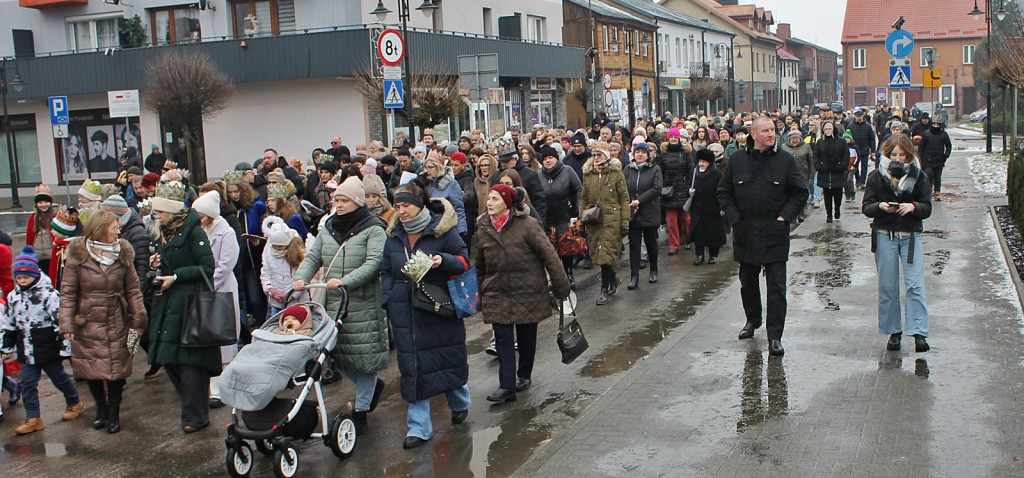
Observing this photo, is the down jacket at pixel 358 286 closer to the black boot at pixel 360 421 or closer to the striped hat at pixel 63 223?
the black boot at pixel 360 421

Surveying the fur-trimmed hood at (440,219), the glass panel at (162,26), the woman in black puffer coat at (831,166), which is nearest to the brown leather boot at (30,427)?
the fur-trimmed hood at (440,219)

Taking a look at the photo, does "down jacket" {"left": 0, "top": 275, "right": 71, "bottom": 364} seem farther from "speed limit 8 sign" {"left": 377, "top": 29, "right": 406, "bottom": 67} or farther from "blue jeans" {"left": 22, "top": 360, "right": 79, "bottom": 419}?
"speed limit 8 sign" {"left": 377, "top": 29, "right": 406, "bottom": 67}

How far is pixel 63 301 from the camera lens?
7176mm

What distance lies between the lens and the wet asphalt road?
593cm

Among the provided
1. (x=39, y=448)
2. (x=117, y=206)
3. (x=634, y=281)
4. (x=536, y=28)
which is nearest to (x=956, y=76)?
(x=536, y=28)

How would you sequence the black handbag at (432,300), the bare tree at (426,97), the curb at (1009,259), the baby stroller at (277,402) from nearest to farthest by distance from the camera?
1. the baby stroller at (277,402)
2. the black handbag at (432,300)
3. the curb at (1009,259)
4. the bare tree at (426,97)

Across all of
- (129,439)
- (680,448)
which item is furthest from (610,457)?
(129,439)

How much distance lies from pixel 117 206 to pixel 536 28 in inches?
1447

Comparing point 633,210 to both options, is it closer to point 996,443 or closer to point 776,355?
point 776,355

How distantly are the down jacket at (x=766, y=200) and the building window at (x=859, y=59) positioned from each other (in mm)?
94828

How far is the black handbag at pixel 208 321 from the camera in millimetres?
7008

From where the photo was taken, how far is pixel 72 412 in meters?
7.99

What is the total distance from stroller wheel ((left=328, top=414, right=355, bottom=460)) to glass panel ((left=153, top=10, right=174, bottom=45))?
2919 cm

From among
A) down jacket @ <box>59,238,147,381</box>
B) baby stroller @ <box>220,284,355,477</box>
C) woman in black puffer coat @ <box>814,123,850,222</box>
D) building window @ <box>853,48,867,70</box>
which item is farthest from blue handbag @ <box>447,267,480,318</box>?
building window @ <box>853,48,867,70</box>
